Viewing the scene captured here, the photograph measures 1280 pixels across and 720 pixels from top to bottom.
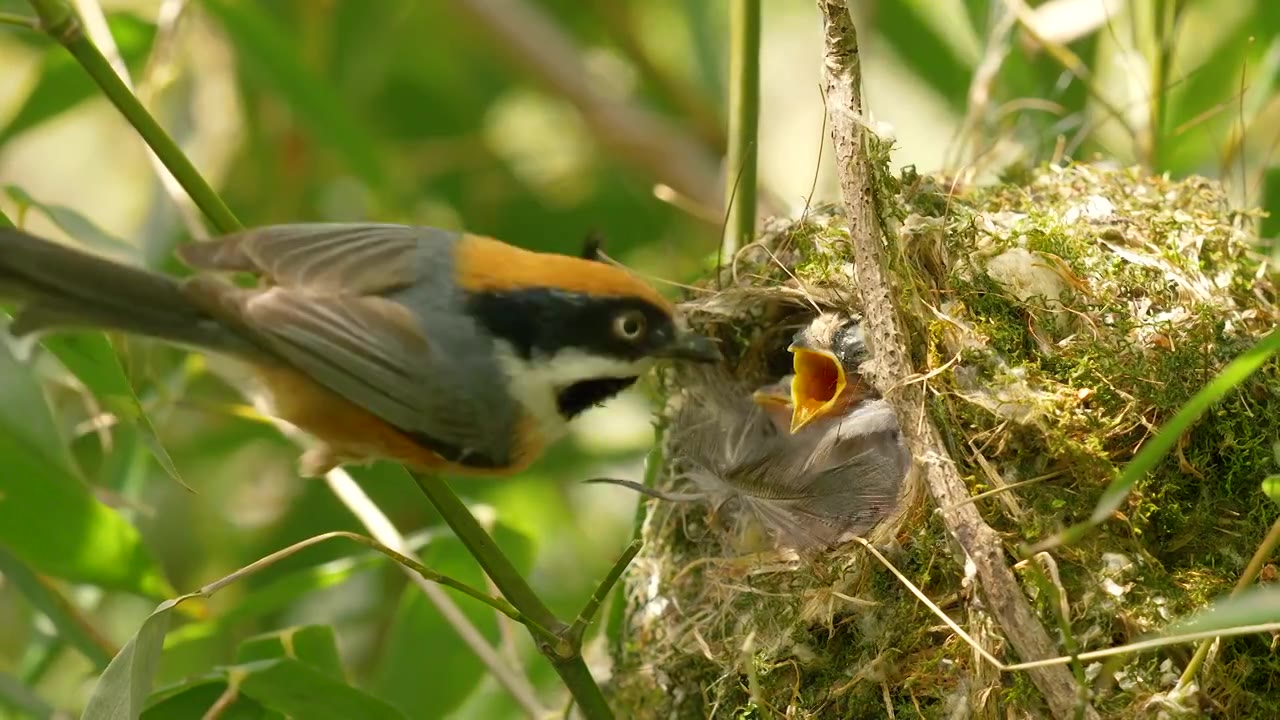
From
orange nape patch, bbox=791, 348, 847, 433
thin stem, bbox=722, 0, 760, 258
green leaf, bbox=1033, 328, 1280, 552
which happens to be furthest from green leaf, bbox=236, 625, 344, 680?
green leaf, bbox=1033, 328, 1280, 552

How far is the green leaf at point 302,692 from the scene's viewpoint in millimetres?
2611

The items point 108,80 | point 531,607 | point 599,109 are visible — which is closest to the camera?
point 108,80

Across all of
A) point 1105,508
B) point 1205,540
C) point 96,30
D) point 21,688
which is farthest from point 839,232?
point 21,688

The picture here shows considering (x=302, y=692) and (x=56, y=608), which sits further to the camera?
(x=56, y=608)

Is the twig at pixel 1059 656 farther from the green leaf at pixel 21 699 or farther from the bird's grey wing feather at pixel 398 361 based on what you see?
the green leaf at pixel 21 699

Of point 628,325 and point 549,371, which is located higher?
point 628,325

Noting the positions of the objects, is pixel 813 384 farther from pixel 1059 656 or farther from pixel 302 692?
pixel 302 692

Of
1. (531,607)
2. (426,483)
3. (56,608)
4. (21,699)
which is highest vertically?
(426,483)

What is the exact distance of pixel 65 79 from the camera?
3.71m

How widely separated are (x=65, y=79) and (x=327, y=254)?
142 cm

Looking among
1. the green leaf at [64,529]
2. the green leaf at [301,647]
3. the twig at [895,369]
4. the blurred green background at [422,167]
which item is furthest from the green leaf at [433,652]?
the twig at [895,369]

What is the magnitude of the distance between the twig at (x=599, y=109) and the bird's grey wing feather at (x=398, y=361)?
7.16 feet

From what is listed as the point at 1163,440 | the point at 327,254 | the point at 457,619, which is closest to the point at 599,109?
the point at 327,254

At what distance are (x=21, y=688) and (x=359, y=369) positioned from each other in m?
1.10
